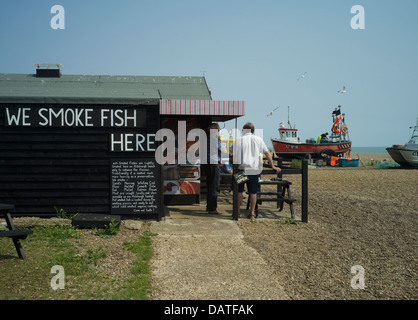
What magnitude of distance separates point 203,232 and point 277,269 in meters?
2.26

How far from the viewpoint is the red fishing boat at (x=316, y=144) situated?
110ft

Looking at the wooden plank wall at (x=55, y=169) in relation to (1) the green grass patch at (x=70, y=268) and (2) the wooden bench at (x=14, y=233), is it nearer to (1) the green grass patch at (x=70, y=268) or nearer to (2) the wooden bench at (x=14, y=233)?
(1) the green grass patch at (x=70, y=268)

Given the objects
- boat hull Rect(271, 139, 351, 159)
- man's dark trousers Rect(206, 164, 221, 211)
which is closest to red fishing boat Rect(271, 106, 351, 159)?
boat hull Rect(271, 139, 351, 159)

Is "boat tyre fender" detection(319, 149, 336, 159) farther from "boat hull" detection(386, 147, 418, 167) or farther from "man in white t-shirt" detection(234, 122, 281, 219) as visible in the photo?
"man in white t-shirt" detection(234, 122, 281, 219)

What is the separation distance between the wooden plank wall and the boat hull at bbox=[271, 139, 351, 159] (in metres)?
27.4

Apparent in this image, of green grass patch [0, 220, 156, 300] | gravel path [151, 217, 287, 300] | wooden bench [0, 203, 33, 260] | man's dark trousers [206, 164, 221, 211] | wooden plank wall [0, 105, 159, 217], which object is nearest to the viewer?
green grass patch [0, 220, 156, 300]

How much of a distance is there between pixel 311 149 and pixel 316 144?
682 millimetres

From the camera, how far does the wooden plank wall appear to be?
25.9ft

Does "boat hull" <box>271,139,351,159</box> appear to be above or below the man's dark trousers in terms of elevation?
above

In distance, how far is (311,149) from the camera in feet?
110

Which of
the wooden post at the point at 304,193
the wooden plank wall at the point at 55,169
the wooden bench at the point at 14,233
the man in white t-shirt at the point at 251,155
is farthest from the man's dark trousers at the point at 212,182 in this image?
the wooden bench at the point at 14,233

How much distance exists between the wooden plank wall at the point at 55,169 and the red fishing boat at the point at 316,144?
27.4 m

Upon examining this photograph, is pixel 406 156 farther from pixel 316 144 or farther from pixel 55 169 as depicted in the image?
pixel 55 169
